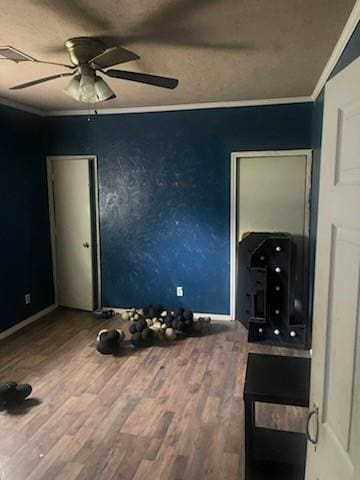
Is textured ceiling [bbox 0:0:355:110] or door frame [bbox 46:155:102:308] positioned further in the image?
door frame [bbox 46:155:102:308]

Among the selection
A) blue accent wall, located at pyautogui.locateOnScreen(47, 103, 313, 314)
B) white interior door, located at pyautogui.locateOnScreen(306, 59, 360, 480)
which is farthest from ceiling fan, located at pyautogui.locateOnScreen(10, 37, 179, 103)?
blue accent wall, located at pyautogui.locateOnScreen(47, 103, 313, 314)

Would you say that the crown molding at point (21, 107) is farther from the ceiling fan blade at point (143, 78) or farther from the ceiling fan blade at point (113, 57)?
the ceiling fan blade at point (143, 78)

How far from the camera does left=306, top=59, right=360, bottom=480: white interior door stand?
874 mm

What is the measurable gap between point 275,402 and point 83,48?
7.61ft

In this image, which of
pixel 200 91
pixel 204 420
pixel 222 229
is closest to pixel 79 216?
pixel 222 229

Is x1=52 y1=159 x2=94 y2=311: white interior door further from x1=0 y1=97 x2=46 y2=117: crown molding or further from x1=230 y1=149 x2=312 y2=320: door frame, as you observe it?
x1=230 y1=149 x2=312 y2=320: door frame

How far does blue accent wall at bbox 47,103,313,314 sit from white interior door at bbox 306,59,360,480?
3.17m

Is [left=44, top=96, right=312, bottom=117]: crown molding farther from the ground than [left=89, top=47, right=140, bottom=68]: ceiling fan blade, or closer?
farther from the ground

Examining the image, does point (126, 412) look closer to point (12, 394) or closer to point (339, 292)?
point (12, 394)

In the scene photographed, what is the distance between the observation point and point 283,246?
361cm

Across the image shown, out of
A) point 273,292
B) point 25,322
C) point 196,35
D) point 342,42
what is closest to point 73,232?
point 25,322

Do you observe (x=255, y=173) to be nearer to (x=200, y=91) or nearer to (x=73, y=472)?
(x=200, y=91)

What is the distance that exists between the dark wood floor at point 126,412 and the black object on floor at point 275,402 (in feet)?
0.80

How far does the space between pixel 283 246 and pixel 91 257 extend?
2475 millimetres
